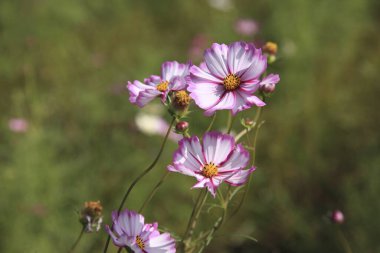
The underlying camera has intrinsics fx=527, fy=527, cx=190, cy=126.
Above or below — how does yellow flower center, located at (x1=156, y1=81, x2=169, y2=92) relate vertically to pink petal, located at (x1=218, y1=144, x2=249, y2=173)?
above

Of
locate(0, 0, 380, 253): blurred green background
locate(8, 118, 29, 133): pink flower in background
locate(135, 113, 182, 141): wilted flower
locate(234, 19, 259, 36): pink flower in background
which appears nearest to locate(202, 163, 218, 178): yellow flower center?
locate(0, 0, 380, 253): blurred green background

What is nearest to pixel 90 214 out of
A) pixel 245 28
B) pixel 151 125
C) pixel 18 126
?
pixel 18 126

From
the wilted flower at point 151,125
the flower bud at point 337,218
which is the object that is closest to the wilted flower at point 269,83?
the flower bud at point 337,218

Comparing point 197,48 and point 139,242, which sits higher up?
point 197,48

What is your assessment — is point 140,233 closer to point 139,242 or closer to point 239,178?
point 139,242

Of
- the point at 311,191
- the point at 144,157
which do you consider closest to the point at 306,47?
the point at 311,191

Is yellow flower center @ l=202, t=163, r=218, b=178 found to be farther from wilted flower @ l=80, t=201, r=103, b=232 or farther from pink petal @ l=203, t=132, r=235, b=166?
wilted flower @ l=80, t=201, r=103, b=232
